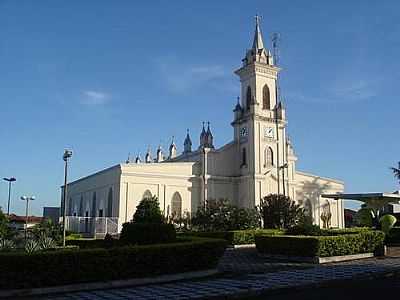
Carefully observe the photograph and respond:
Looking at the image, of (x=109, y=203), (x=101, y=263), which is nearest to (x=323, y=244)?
(x=101, y=263)

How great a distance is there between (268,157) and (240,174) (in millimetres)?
4177

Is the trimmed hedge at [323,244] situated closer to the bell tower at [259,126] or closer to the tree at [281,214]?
the tree at [281,214]

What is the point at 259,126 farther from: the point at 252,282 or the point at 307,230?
the point at 252,282

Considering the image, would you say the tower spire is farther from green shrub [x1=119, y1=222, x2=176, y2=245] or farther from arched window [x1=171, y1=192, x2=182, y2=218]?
green shrub [x1=119, y1=222, x2=176, y2=245]

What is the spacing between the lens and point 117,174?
50.8 m

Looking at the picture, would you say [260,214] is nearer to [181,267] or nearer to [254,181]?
[254,181]

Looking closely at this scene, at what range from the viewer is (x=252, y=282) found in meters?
13.6

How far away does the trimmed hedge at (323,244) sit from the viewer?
19594 mm

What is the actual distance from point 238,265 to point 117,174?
1325 inches

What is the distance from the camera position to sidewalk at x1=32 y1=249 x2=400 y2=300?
11.6 meters

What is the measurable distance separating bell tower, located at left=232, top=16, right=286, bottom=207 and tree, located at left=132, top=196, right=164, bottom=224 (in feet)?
81.2

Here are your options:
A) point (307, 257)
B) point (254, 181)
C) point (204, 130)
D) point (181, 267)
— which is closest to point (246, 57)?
point (204, 130)

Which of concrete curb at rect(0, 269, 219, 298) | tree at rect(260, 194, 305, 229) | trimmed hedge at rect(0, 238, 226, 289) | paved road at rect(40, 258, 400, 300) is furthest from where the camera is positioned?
tree at rect(260, 194, 305, 229)

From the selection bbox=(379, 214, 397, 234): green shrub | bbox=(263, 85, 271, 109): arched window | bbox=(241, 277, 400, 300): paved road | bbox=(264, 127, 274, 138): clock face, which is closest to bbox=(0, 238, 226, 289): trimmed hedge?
Answer: bbox=(241, 277, 400, 300): paved road
